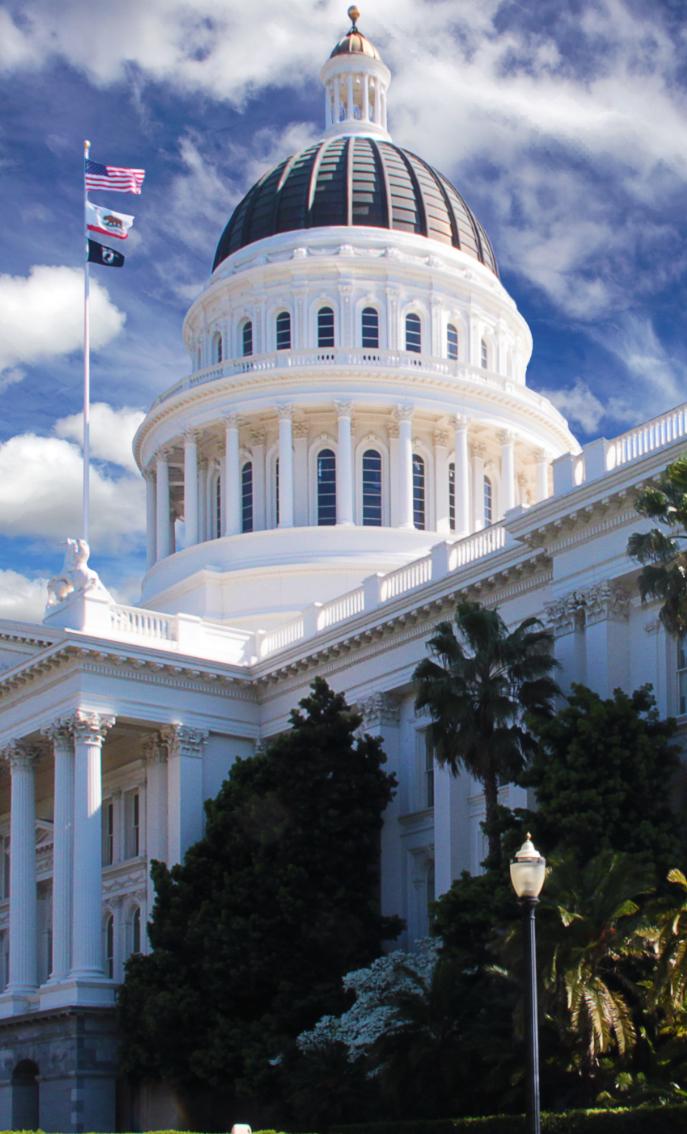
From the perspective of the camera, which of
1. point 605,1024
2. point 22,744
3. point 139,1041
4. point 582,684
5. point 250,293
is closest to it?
point 605,1024

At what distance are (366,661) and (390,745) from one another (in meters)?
2.39

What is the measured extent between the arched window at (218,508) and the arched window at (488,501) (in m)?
9.66

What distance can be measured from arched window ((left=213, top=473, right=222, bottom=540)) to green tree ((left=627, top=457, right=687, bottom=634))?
36032 millimetres

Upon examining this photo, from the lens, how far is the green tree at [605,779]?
32.4 meters

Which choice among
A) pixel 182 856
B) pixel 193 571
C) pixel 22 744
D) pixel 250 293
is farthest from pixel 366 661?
pixel 250 293

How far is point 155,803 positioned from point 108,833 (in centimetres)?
451

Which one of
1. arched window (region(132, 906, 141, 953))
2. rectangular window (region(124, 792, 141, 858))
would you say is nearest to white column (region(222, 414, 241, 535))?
rectangular window (region(124, 792, 141, 858))

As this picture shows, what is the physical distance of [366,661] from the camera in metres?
47.2

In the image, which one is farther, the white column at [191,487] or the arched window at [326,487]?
the white column at [191,487]

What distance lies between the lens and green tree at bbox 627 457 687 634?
29.0 meters

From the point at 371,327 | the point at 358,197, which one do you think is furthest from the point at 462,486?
the point at 358,197

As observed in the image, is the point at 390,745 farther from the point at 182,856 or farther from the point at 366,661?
the point at 182,856

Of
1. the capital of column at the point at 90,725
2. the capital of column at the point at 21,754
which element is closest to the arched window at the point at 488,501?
the capital of column at the point at 21,754

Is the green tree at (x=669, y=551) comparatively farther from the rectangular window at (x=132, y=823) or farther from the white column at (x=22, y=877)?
the rectangular window at (x=132, y=823)
